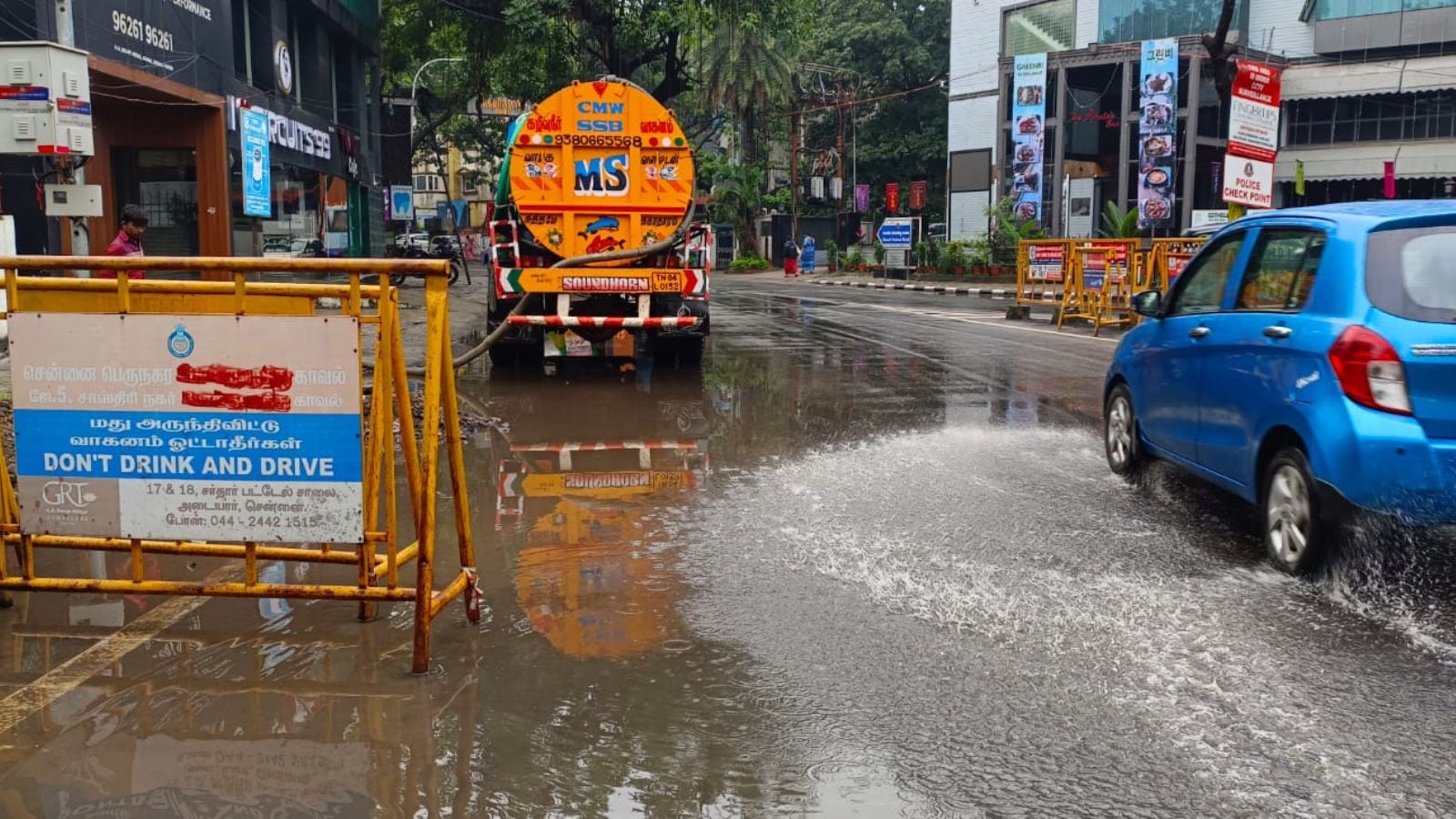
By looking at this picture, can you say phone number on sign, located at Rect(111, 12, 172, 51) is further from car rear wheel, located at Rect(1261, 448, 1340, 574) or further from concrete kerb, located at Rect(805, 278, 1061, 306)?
concrete kerb, located at Rect(805, 278, 1061, 306)

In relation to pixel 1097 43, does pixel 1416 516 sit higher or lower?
lower

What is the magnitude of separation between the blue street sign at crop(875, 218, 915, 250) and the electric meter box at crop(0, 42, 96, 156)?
29395mm

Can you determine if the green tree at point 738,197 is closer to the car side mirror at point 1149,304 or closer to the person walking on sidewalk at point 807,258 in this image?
the person walking on sidewalk at point 807,258

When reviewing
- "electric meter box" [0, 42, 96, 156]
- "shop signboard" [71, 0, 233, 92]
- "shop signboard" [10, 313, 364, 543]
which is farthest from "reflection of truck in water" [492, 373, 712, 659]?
"shop signboard" [71, 0, 233, 92]

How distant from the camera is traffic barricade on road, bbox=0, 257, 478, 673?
446 centimetres

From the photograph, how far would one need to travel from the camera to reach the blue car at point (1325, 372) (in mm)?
4980

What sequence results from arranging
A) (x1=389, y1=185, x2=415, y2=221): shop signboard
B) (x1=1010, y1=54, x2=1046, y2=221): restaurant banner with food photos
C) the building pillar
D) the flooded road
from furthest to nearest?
(x1=1010, y1=54, x2=1046, y2=221): restaurant banner with food photos < (x1=389, y1=185, x2=415, y2=221): shop signboard < the building pillar < the flooded road

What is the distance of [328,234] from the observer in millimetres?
32531

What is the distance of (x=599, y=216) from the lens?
1334 centimetres

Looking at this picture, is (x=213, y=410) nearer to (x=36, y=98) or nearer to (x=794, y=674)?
(x=794, y=674)

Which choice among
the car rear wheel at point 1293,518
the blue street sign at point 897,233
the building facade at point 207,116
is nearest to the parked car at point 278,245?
the building facade at point 207,116

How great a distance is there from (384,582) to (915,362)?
9.93 m

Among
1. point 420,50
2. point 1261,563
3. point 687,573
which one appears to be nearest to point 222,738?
point 687,573

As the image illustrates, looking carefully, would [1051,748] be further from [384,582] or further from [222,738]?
[384,582]
